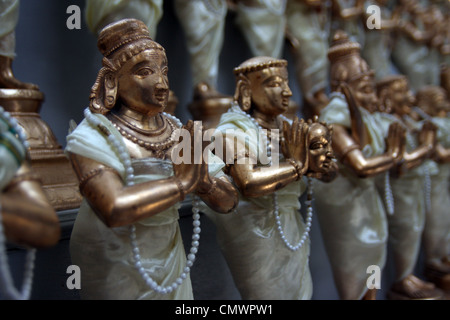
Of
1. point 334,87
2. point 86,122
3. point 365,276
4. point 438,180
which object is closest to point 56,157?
point 86,122

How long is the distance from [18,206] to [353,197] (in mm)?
1847

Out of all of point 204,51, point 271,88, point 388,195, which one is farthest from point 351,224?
point 204,51

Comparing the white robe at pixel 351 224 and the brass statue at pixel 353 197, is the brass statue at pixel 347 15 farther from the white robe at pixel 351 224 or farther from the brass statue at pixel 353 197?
the white robe at pixel 351 224

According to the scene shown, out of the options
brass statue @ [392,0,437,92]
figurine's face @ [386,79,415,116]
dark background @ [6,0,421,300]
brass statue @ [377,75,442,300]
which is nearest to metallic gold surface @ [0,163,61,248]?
dark background @ [6,0,421,300]

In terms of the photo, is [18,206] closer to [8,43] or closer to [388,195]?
[8,43]

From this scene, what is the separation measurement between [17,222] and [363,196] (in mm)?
1912

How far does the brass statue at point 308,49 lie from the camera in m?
3.44

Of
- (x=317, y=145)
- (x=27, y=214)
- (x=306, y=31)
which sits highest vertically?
(x=306, y=31)

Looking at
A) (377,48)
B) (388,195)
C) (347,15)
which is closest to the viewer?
(388,195)

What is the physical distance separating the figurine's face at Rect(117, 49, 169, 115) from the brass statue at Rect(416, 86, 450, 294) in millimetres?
2599

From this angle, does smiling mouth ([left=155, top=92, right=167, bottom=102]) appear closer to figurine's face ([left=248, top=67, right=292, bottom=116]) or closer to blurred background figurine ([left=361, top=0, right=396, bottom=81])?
figurine's face ([left=248, top=67, right=292, bottom=116])

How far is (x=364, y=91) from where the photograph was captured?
2.48 m

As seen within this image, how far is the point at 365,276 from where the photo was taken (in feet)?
8.02
